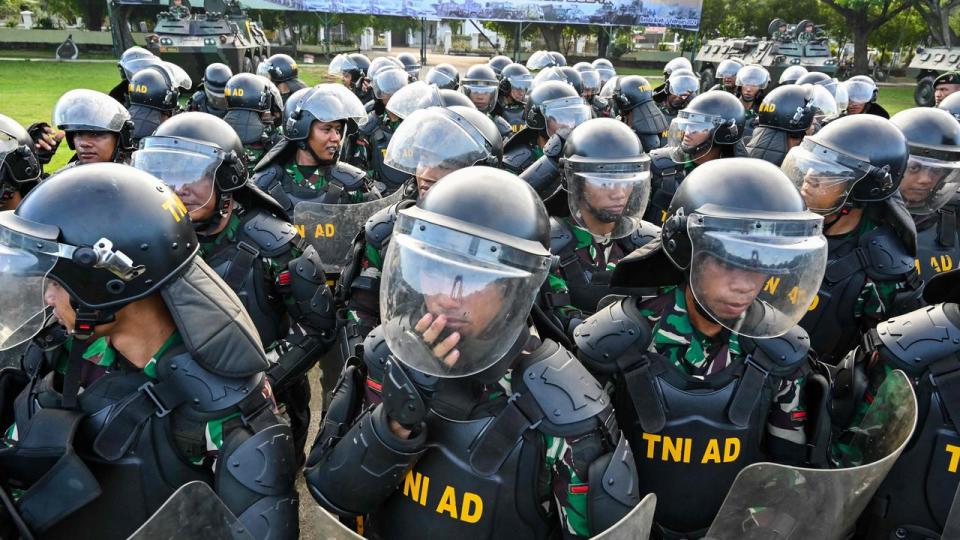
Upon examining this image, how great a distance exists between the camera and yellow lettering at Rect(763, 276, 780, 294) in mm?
2291

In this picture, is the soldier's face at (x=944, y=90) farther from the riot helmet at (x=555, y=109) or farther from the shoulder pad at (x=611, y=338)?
the shoulder pad at (x=611, y=338)

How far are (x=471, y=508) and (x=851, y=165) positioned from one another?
3101mm

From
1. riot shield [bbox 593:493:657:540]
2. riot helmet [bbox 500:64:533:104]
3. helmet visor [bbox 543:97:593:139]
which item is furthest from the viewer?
riot helmet [bbox 500:64:533:104]

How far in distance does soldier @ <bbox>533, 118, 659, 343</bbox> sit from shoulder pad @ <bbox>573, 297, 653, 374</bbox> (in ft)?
3.31

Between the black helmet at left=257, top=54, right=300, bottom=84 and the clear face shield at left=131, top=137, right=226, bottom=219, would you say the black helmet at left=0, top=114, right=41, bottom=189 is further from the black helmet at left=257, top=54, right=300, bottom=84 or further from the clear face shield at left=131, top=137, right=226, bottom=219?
the black helmet at left=257, top=54, right=300, bottom=84

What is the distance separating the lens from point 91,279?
6.37ft

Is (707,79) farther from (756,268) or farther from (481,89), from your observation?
(756,268)

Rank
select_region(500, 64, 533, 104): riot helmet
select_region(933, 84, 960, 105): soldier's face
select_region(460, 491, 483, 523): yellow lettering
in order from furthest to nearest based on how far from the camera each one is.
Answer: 1. select_region(500, 64, 533, 104): riot helmet
2. select_region(933, 84, 960, 105): soldier's face
3. select_region(460, 491, 483, 523): yellow lettering

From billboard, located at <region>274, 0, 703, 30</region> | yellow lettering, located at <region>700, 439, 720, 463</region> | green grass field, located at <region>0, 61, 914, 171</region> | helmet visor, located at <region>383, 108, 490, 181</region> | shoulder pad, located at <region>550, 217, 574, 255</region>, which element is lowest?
green grass field, located at <region>0, 61, 914, 171</region>

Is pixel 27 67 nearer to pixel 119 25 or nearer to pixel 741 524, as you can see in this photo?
pixel 119 25

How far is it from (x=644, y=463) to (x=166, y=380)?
5.62 ft

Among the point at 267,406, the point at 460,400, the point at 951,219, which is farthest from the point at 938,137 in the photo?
the point at 267,406

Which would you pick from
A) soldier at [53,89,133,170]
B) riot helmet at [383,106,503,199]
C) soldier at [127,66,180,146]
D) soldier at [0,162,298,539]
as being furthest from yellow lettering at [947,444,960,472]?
soldier at [127,66,180,146]

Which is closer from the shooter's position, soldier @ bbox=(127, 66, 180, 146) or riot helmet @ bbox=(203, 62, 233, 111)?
soldier @ bbox=(127, 66, 180, 146)
